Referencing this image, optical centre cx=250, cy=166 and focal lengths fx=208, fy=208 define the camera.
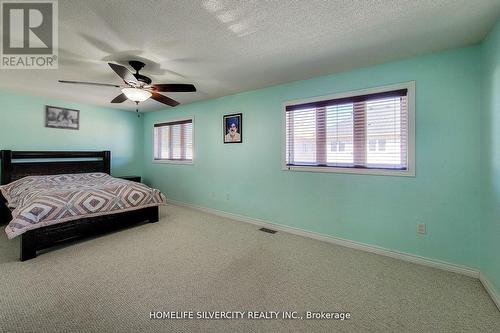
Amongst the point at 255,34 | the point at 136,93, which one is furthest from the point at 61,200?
the point at 255,34

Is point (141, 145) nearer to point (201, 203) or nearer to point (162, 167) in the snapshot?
point (162, 167)

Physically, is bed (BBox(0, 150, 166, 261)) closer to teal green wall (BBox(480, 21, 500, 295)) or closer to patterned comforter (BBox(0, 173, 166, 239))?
patterned comforter (BBox(0, 173, 166, 239))

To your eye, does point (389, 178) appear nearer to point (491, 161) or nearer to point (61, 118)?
point (491, 161)

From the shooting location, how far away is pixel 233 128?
4039 millimetres

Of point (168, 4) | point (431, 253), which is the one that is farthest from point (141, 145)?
point (431, 253)

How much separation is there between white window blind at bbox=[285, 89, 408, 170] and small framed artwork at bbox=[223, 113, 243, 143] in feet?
3.13

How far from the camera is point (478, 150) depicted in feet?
6.97

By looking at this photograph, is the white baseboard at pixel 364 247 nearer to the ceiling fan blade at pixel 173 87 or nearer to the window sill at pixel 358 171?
the window sill at pixel 358 171

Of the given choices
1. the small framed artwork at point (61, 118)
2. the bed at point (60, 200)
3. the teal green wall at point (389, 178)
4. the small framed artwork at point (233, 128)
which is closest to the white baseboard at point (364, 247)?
the teal green wall at point (389, 178)

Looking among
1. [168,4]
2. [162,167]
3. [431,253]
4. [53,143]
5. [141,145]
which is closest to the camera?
[168,4]

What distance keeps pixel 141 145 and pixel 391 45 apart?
19.3ft

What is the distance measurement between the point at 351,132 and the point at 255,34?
175 centimetres

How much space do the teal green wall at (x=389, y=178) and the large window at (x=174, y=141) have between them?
100cm

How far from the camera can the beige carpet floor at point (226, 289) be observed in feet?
4.99
